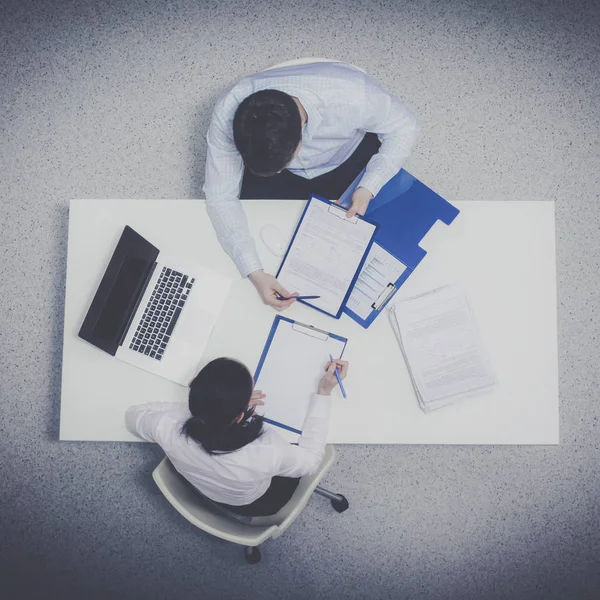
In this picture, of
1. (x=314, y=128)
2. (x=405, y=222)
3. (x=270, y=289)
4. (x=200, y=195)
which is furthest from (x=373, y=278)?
(x=200, y=195)

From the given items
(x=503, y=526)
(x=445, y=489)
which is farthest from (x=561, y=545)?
(x=445, y=489)

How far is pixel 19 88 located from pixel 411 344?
1919 mm

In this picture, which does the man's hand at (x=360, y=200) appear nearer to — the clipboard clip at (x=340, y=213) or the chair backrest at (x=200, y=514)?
the clipboard clip at (x=340, y=213)

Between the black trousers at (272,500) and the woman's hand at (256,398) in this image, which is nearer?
the woman's hand at (256,398)

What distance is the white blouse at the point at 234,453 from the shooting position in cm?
116

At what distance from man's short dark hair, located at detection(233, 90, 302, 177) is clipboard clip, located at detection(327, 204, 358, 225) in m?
0.20

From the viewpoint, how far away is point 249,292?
4.25 ft

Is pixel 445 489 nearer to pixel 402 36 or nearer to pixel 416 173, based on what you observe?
pixel 416 173

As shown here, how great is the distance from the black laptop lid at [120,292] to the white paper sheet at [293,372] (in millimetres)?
390

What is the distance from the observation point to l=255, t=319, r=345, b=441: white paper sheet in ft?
4.09

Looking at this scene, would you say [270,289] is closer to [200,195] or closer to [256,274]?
[256,274]

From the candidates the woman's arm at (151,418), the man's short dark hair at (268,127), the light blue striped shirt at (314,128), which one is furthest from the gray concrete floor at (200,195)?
the man's short dark hair at (268,127)

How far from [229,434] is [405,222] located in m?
0.69

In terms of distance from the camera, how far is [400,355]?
127cm
